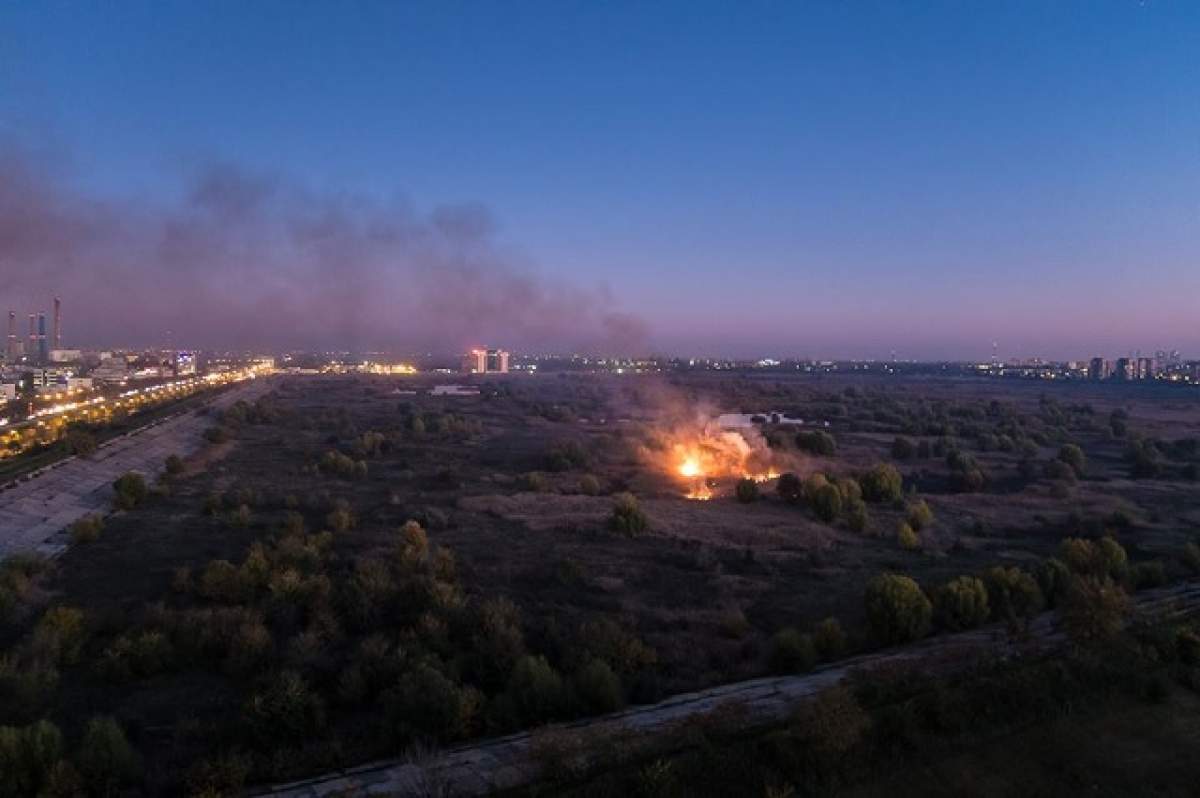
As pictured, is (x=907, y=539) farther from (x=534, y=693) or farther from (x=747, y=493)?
(x=534, y=693)

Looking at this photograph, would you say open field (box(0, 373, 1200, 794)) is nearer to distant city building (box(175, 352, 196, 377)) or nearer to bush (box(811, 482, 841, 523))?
bush (box(811, 482, 841, 523))

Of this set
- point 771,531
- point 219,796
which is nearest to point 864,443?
point 771,531

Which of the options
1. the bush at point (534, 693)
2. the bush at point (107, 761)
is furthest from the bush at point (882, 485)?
the bush at point (107, 761)

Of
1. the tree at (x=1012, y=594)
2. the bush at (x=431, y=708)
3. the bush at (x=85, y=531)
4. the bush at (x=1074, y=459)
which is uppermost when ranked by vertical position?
the bush at (x=1074, y=459)

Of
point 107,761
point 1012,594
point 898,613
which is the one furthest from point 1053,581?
point 107,761

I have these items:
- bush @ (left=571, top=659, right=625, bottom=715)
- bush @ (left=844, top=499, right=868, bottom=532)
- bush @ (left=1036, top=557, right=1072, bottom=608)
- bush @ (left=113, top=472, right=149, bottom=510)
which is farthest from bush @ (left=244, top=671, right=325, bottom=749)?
bush @ (left=113, top=472, right=149, bottom=510)

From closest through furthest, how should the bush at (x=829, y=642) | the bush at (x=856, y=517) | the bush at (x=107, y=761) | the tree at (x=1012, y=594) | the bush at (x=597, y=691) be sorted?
the bush at (x=107, y=761), the bush at (x=597, y=691), the bush at (x=829, y=642), the tree at (x=1012, y=594), the bush at (x=856, y=517)

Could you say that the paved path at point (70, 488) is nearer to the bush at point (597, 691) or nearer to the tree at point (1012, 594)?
the bush at point (597, 691)
